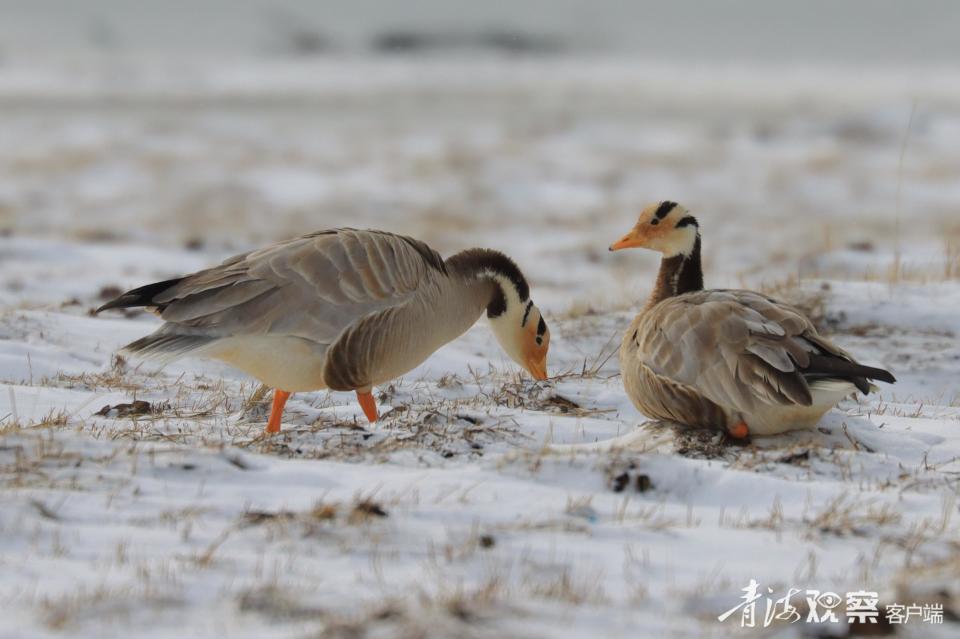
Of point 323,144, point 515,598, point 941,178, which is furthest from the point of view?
point 323,144

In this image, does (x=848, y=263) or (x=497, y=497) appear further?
(x=848, y=263)

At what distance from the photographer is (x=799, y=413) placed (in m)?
6.10

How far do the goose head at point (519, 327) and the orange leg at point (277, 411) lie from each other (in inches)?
72.4

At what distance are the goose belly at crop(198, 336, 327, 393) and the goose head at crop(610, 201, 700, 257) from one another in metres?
2.52

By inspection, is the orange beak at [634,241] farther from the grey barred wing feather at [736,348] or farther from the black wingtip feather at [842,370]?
the black wingtip feather at [842,370]

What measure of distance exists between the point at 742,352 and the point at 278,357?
2.61 m

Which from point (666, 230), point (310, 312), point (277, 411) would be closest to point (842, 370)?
point (666, 230)

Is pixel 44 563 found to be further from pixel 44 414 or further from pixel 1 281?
pixel 1 281

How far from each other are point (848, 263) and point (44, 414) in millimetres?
10869

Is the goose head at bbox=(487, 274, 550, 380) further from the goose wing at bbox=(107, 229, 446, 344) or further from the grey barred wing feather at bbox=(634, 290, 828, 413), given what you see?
the grey barred wing feather at bbox=(634, 290, 828, 413)

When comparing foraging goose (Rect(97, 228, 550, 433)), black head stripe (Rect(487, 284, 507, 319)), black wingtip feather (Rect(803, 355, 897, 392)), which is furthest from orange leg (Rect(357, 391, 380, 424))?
black wingtip feather (Rect(803, 355, 897, 392))

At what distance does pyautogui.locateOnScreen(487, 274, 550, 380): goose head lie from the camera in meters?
7.90

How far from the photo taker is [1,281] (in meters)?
13.1

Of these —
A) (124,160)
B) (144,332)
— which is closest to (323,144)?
(124,160)
